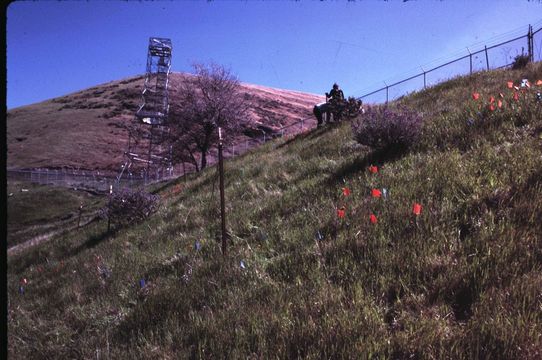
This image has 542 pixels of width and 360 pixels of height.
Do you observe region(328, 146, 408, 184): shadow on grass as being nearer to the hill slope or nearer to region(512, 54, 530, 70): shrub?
region(512, 54, 530, 70): shrub

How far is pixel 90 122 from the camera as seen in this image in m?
81.6

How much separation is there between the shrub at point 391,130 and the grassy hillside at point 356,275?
235 mm

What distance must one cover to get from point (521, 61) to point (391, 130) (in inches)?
351

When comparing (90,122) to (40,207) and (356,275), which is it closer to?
(40,207)

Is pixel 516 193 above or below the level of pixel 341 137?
below

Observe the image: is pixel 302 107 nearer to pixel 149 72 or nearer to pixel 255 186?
pixel 149 72

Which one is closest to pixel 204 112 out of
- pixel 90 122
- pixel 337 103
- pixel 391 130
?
pixel 337 103

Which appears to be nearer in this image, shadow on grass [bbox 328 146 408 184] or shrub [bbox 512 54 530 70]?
shadow on grass [bbox 328 146 408 184]

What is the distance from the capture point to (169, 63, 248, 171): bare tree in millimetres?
37125

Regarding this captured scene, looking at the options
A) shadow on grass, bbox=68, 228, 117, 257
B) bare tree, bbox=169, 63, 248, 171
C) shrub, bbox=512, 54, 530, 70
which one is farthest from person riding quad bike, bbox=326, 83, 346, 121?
bare tree, bbox=169, 63, 248, 171

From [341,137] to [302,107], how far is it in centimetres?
8425

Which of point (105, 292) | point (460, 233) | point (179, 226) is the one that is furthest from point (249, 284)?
point (179, 226)

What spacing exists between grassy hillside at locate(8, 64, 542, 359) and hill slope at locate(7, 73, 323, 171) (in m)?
50.0

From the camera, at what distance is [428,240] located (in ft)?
11.3
